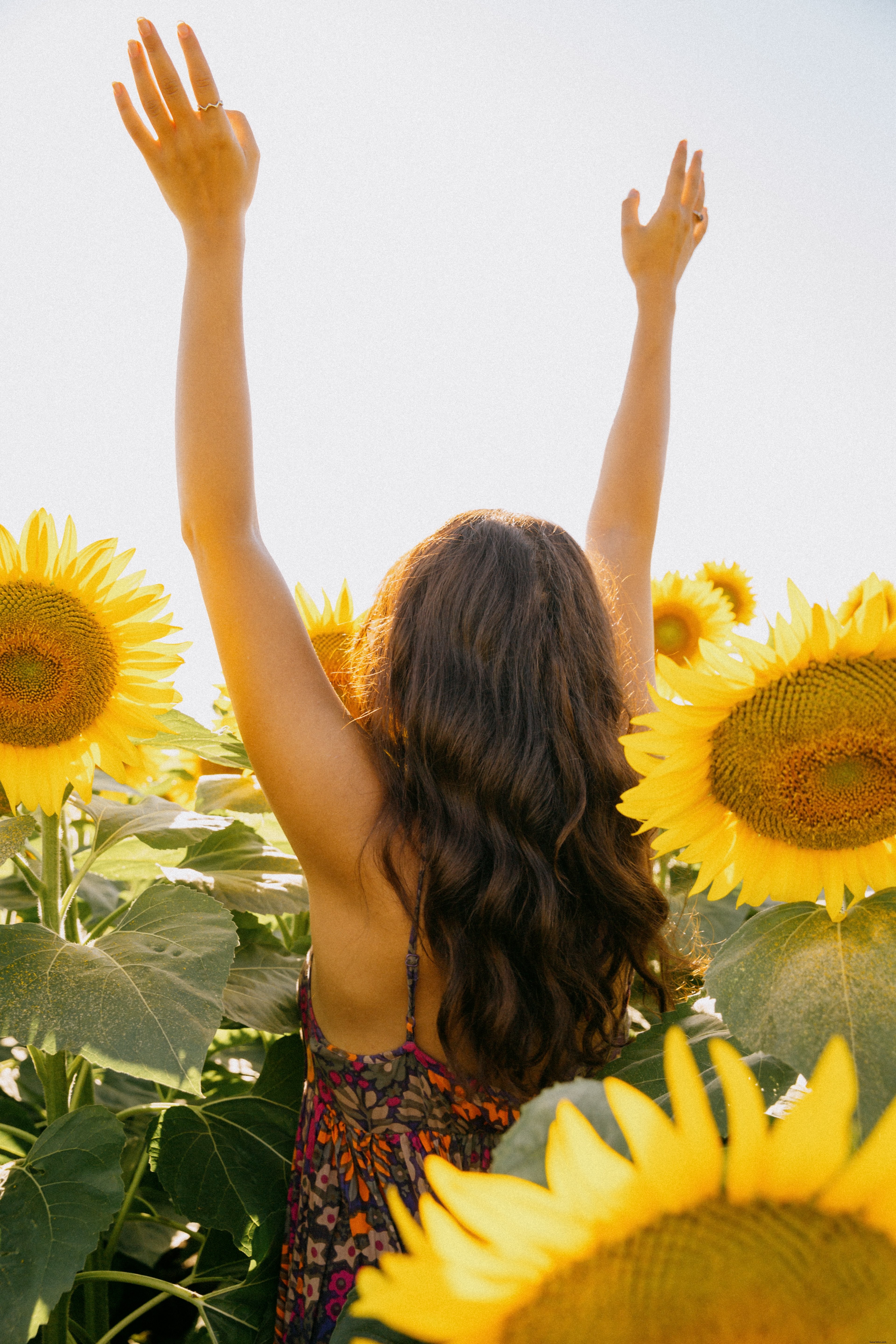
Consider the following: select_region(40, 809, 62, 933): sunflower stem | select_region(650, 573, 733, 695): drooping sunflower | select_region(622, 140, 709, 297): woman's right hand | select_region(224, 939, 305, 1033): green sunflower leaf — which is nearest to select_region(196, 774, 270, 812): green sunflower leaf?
select_region(224, 939, 305, 1033): green sunflower leaf

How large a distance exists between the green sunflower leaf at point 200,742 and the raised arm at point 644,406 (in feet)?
2.97

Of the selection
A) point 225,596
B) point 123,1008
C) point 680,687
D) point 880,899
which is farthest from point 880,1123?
point 225,596

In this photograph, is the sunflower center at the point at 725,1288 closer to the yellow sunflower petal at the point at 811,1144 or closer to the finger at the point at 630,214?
the yellow sunflower petal at the point at 811,1144

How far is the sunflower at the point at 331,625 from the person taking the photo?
1.98m

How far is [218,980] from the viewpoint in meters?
1.28

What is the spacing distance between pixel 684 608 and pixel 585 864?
5.05 feet

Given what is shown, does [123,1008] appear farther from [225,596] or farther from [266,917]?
[266,917]

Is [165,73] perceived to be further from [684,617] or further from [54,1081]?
[684,617]

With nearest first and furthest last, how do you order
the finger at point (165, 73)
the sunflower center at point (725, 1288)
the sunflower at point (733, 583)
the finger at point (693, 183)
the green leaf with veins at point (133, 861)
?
the sunflower center at point (725, 1288)
the finger at point (165, 73)
the green leaf with veins at point (133, 861)
the finger at point (693, 183)
the sunflower at point (733, 583)

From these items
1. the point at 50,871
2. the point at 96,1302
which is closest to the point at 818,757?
the point at 50,871

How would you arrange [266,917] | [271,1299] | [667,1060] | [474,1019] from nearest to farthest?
[667,1060]
[474,1019]
[271,1299]
[266,917]

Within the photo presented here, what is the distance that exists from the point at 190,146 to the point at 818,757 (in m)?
1.23

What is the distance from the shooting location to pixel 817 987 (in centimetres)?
91

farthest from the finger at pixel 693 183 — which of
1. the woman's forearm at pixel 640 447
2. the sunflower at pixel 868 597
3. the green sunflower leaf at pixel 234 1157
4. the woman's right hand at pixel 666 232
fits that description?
the green sunflower leaf at pixel 234 1157
